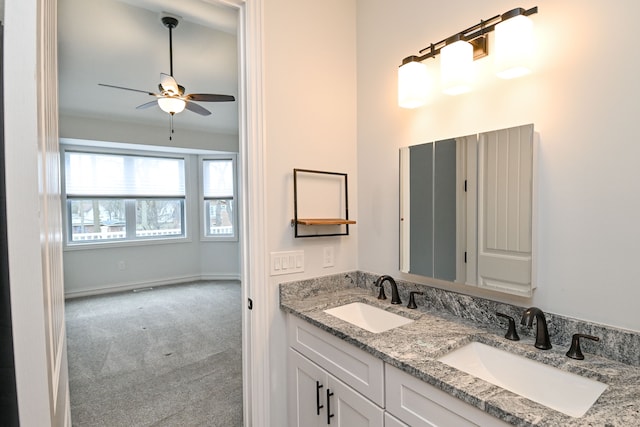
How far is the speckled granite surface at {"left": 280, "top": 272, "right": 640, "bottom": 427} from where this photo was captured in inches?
30.4

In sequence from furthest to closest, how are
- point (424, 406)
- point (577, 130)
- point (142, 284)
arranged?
1. point (142, 284)
2. point (577, 130)
3. point (424, 406)

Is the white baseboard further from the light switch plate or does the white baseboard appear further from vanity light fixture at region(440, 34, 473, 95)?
vanity light fixture at region(440, 34, 473, 95)

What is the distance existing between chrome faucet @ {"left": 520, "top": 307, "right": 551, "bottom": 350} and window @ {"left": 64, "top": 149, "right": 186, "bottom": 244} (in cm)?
561

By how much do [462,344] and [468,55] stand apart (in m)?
1.14

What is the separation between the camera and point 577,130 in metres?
1.09

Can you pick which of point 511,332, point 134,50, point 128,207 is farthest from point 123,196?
point 511,332

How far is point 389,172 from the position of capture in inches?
69.1

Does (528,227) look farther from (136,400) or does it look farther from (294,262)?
(136,400)

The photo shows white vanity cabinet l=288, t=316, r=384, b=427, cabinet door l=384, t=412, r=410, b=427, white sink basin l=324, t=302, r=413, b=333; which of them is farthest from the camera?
white sink basin l=324, t=302, r=413, b=333

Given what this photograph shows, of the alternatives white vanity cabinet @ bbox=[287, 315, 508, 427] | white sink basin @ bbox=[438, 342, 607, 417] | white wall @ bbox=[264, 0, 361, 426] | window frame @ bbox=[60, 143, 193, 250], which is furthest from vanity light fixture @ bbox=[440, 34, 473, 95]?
window frame @ bbox=[60, 143, 193, 250]

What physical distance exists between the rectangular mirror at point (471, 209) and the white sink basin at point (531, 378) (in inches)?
10.1

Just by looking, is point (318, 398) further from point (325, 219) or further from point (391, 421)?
point (325, 219)

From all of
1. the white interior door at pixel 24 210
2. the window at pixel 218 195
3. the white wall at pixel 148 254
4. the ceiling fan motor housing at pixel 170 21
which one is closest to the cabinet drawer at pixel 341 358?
the white interior door at pixel 24 210

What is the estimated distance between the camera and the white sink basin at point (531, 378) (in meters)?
0.93
